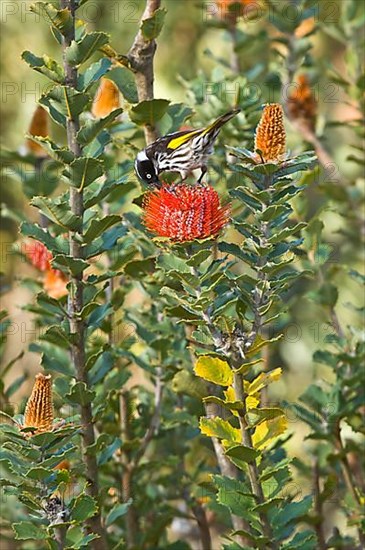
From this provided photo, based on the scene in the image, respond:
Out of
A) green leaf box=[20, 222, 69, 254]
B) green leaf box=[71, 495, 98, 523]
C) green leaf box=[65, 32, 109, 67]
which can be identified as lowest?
green leaf box=[71, 495, 98, 523]

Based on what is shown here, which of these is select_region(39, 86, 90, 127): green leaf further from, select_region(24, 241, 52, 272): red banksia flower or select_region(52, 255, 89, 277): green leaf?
select_region(24, 241, 52, 272): red banksia flower

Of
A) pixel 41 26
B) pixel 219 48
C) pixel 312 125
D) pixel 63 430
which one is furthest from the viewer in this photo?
pixel 41 26

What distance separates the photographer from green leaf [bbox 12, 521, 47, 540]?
79 centimetres

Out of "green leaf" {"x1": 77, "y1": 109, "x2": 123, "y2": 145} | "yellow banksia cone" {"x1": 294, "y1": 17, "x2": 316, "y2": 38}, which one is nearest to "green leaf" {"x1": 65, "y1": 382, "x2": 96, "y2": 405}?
"green leaf" {"x1": 77, "y1": 109, "x2": 123, "y2": 145}

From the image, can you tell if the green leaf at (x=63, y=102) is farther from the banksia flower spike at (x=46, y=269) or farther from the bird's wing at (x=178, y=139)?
the banksia flower spike at (x=46, y=269)

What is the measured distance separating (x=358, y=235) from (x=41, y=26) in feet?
4.26

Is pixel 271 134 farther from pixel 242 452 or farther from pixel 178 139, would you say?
pixel 242 452

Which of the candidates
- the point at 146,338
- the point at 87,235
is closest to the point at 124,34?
the point at 146,338

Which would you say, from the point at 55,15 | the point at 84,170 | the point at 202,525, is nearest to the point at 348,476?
the point at 202,525

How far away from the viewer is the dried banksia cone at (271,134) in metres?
0.78

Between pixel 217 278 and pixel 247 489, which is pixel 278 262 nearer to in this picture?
pixel 217 278

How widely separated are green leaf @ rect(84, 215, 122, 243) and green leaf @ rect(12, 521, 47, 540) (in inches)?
10.5

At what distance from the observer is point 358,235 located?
140 centimetres

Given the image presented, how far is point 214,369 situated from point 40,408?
15cm
